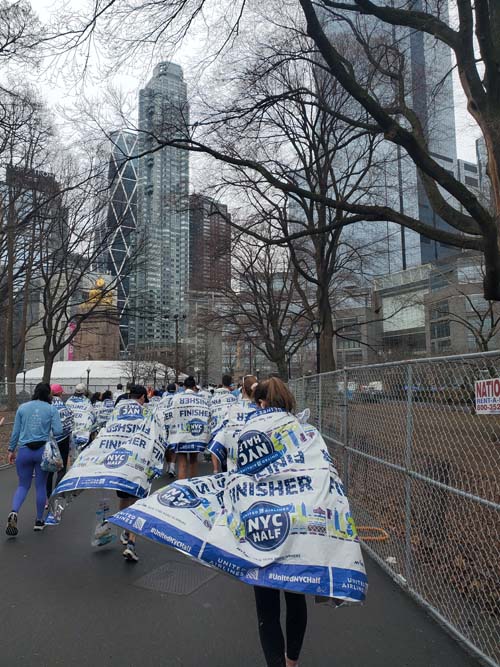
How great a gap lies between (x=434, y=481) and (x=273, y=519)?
1813mm

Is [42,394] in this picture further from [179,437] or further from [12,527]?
[179,437]

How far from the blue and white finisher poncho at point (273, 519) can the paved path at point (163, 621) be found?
38.5 inches

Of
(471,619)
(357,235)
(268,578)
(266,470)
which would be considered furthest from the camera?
(357,235)

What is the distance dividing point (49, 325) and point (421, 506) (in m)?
23.6

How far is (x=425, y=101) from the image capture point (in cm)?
1514

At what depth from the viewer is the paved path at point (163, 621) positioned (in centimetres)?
344

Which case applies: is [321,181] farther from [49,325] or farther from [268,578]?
[268,578]

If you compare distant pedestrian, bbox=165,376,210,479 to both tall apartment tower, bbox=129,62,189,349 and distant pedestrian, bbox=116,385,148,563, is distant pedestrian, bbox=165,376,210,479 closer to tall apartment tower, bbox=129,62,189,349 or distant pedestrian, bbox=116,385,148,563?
distant pedestrian, bbox=116,385,148,563

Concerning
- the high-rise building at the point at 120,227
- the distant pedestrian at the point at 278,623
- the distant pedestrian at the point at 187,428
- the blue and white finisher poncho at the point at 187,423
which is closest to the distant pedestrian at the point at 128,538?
the distant pedestrian at the point at 278,623

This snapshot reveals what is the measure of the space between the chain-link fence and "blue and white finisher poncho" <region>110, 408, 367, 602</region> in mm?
1029

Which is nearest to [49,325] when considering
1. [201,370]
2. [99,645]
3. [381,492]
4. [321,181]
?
[321,181]

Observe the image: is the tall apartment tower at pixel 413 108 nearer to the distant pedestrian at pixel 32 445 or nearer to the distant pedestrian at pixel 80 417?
the distant pedestrian at pixel 80 417

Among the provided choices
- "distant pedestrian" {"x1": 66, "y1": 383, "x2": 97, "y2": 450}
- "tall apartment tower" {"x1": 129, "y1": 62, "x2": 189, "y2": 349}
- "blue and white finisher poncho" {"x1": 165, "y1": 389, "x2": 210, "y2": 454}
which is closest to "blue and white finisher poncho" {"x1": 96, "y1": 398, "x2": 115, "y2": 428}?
"distant pedestrian" {"x1": 66, "y1": 383, "x2": 97, "y2": 450}

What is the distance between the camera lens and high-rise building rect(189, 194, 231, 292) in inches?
747
